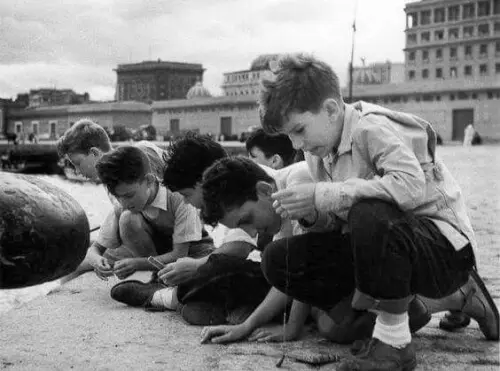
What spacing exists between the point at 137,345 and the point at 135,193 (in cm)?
109

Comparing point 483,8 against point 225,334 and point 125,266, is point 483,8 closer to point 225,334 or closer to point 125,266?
point 125,266

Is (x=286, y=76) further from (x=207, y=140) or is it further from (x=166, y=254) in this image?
(x=166, y=254)

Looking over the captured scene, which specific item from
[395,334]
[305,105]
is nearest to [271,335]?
[395,334]

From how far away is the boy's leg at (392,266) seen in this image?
7.71 feet

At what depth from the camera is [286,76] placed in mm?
2545

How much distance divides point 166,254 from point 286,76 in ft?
5.20

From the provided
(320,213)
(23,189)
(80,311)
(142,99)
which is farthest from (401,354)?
(142,99)

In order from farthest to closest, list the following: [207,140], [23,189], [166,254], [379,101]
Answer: [379,101]
[166,254]
[207,140]
[23,189]

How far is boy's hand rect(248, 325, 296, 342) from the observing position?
9.12ft

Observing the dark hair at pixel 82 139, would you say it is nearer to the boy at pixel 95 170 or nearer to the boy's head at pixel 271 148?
the boy at pixel 95 170

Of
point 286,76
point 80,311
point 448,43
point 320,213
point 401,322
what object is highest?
point 448,43

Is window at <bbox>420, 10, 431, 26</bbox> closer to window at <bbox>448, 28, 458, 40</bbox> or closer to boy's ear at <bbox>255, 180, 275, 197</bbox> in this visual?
window at <bbox>448, 28, 458, 40</bbox>

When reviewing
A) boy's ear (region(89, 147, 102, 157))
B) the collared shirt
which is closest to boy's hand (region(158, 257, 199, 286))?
the collared shirt

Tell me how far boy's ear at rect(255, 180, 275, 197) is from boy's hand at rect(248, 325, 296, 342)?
0.49 meters
